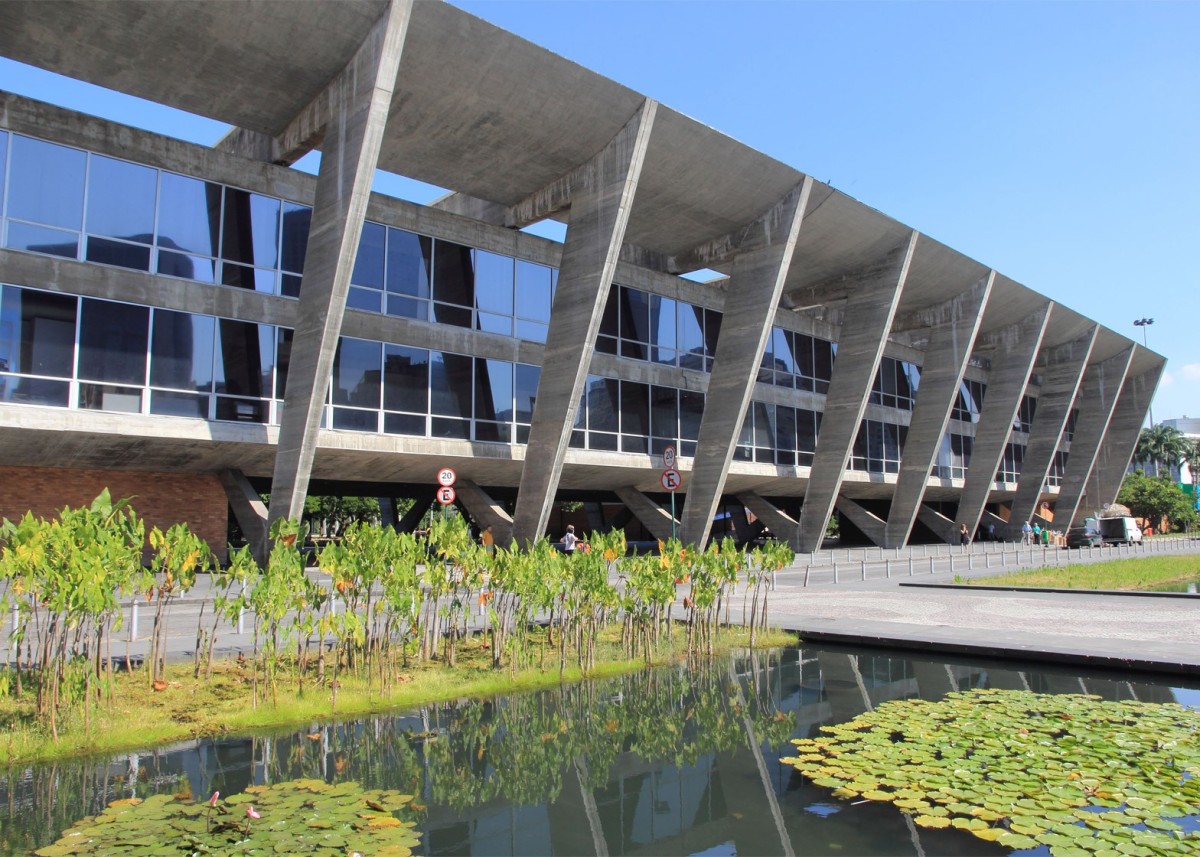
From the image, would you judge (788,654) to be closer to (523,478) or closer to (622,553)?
(622,553)

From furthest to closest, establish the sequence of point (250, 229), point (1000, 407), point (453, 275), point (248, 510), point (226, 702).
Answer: point (1000, 407)
point (453, 275)
point (250, 229)
point (248, 510)
point (226, 702)

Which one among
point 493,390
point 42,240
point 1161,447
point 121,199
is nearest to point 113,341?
point 42,240

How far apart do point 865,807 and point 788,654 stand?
21.2ft

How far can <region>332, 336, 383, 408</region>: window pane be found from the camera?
24.6 metres

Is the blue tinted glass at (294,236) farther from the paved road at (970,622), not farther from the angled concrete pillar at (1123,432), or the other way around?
the angled concrete pillar at (1123,432)

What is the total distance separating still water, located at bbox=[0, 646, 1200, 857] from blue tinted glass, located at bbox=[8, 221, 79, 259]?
17.1 m

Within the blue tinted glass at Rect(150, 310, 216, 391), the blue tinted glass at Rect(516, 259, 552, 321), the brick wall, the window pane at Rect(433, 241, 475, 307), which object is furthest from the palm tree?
the blue tinted glass at Rect(150, 310, 216, 391)

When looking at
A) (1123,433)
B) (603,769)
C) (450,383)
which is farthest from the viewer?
(1123,433)

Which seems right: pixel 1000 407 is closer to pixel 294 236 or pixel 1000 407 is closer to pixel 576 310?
pixel 576 310

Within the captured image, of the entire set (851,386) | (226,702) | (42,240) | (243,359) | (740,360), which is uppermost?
(42,240)

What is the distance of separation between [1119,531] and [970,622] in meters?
40.6

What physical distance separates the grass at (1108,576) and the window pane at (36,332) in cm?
2337

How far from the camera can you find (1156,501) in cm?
6994

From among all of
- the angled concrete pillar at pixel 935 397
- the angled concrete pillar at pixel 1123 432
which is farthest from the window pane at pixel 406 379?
the angled concrete pillar at pixel 1123 432
